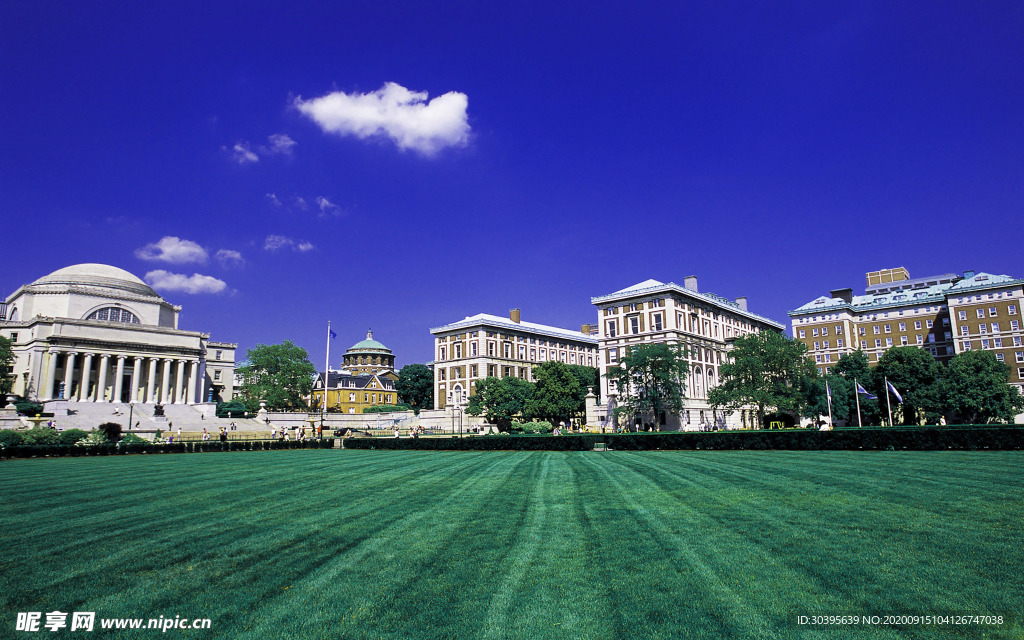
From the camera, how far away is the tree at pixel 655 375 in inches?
2516

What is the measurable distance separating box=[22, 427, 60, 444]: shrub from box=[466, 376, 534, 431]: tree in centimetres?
5237

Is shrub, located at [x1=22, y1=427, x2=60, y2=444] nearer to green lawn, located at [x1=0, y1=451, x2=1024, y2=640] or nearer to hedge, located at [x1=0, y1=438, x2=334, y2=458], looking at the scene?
hedge, located at [x1=0, y1=438, x2=334, y2=458]

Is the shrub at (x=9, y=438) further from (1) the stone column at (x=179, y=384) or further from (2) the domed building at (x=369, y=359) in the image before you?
(2) the domed building at (x=369, y=359)

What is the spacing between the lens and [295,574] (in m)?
7.95

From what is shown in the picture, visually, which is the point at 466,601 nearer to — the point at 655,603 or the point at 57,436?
the point at 655,603

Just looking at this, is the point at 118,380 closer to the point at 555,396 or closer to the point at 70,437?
the point at 70,437

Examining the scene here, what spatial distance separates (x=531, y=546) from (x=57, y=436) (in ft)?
136

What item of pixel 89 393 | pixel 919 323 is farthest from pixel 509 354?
pixel 919 323

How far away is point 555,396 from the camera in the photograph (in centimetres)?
8100

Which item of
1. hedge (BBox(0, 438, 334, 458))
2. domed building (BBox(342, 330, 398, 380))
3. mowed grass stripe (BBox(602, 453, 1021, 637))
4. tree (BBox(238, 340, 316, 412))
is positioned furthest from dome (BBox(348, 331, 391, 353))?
mowed grass stripe (BBox(602, 453, 1021, 637))

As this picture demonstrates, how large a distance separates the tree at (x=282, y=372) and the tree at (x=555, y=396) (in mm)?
36968

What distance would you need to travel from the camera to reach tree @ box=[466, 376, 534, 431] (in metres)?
81.7

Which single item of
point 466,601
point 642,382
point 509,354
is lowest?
point 466,601

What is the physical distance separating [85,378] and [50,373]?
372 centimetres
